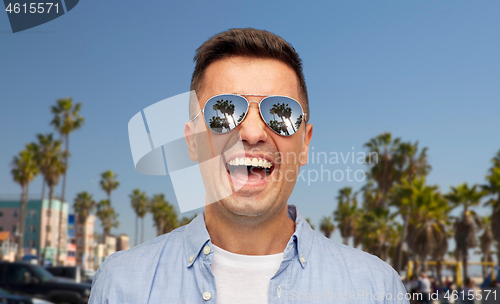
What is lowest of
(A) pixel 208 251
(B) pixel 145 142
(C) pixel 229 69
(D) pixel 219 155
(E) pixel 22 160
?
(A) pixel 208 251

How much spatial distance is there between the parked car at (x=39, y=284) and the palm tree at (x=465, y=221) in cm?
3917

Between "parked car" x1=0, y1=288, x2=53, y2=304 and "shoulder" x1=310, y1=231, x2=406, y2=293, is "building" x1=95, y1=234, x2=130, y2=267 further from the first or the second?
"shoulder" x1=310, y1=231, x2=406, y2=293

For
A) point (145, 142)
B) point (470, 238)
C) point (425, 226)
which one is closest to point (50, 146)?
point (425, 226)

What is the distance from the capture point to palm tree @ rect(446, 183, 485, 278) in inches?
1726

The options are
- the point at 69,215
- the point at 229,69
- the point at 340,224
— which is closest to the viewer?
the point at 229,69

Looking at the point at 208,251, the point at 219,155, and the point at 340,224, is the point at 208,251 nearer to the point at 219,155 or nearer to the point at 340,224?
the point at 219,155

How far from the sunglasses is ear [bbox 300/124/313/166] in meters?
0.26

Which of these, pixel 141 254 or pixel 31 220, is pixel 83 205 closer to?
pixel 31 220

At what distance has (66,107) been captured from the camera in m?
45.2

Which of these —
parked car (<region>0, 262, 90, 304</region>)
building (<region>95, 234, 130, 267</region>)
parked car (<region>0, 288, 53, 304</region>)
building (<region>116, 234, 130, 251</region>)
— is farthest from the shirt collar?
building (<region>116, 234, 130, 251</region>)

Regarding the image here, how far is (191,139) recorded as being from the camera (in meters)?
3.20

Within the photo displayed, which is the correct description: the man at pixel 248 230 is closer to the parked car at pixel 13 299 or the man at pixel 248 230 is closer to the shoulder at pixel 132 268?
the shoulder at pixel 132 268

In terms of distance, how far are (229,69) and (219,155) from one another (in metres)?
0.58

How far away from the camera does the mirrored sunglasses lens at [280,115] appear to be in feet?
9.66
